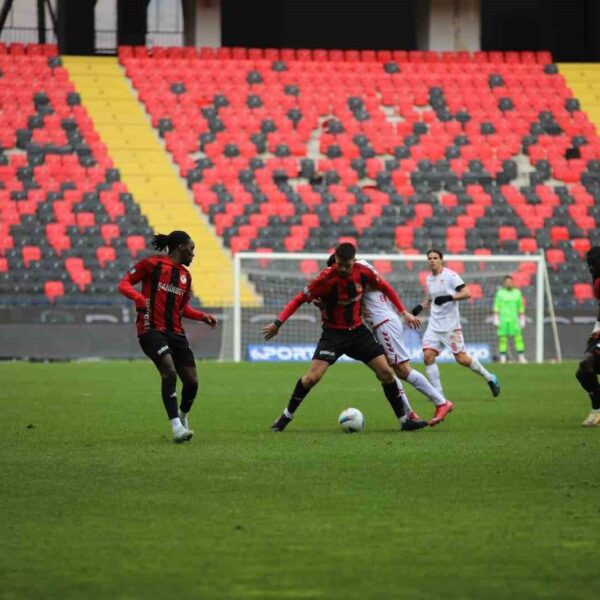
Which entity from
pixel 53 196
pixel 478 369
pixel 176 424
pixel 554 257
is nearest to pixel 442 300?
pixel 478 369

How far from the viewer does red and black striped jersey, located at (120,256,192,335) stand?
39.7ft

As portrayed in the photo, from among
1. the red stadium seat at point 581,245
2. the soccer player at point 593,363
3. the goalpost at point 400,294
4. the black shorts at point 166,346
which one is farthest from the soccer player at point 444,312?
the red stadium seat at point 581,245

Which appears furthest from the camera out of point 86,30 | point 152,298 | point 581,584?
point 86,30

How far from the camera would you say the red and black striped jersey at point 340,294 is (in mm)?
12641

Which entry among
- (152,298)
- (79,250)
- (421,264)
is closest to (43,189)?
(79,250)

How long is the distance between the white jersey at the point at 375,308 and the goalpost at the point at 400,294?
629 inches

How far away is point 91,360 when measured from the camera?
96.1 feet

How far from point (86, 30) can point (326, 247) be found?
12.3 metres

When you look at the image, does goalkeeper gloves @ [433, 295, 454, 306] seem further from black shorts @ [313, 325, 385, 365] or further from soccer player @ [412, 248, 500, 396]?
black shorts @ [313, 325, 385, 365]

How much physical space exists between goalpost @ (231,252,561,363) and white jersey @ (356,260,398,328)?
1597 centimetres

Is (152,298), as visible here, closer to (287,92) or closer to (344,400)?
(344,400)

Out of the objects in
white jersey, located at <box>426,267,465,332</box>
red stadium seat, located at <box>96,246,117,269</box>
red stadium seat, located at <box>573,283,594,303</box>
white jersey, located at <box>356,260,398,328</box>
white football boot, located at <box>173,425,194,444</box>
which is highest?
white jersey, located at <box>356,260,398,328</box>

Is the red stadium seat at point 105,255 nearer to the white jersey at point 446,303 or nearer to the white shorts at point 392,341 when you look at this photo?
the white jersey at point 446,303

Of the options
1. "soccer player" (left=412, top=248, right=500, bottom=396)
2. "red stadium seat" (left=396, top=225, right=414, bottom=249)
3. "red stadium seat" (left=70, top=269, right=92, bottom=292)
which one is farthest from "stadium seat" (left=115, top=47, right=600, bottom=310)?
"soccer player" (left=412, top=248, right=500, bottom=396)
